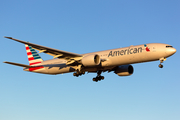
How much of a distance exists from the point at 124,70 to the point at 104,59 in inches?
267

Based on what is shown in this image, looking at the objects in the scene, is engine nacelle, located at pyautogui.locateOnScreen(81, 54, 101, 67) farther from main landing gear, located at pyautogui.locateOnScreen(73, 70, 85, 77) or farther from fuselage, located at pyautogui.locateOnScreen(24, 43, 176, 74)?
main landing gear, located at pyautogui.locateOnScreen(73, 70, 85, 77)

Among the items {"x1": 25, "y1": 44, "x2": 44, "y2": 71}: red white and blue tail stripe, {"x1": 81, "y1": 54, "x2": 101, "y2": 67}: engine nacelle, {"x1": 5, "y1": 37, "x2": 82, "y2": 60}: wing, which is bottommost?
{"x1": 81, "y1": 54, "x2": 101, "y2": 67}: engine nacelle

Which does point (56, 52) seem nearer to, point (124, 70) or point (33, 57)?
point (33, 57)

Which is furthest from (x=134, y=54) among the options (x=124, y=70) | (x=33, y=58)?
(x=33, y=58)

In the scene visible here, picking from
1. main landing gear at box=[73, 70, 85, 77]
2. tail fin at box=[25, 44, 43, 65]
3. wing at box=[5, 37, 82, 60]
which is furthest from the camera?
tail fin at box=[25, 44, 43, 65]

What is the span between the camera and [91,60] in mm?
38344

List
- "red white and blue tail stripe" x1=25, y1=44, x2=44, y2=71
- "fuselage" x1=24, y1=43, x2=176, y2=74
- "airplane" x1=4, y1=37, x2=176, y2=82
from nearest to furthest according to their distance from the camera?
"fuselage" x1=24, y1=43, x2=176, y2=74, "airplane" x1=4, y1=37, x2=176, y2=82, "red white and blue tail stripe" x1=25, y1=44, x2=44, y2=71

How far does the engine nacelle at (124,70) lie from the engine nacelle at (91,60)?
7358 millimetres

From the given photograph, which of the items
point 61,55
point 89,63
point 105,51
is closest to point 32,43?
point 61,55

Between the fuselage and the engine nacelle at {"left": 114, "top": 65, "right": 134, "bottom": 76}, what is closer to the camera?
the fuselage

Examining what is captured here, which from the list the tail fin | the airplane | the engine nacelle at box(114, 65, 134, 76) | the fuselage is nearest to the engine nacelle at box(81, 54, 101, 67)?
the airplane

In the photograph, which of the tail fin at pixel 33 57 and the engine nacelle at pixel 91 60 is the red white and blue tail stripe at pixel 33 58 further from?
the engine nacelle at pixel 91 60

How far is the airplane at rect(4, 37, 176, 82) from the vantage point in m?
37.0

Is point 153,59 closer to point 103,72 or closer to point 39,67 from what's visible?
point 103,72
